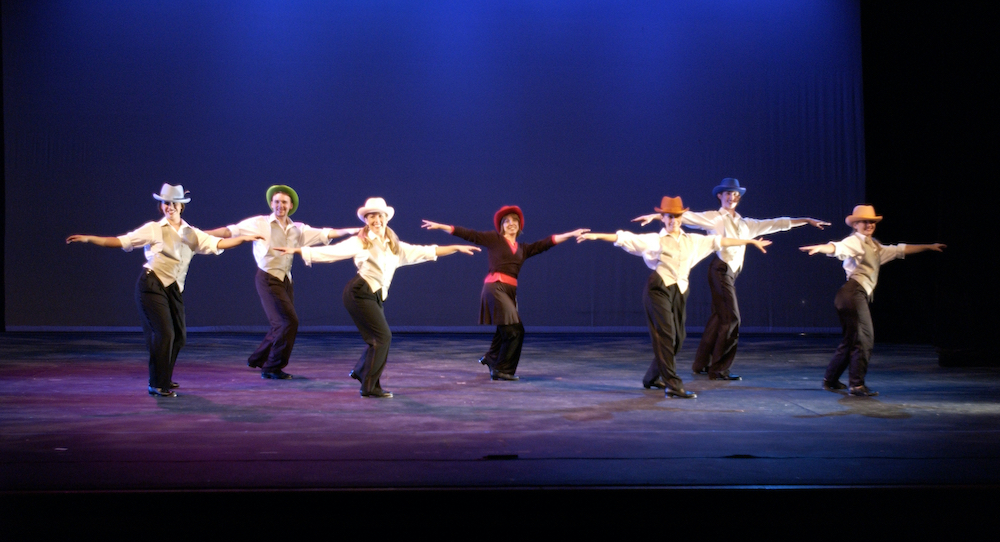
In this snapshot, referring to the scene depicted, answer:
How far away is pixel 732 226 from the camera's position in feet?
20.0

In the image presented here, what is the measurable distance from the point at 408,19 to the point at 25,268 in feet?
18.4

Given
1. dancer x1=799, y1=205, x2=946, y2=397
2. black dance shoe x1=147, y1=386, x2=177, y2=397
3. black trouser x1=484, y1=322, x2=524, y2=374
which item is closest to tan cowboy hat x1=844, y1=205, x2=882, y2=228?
dancer x1=799, y1=205, x2=946, y2=397

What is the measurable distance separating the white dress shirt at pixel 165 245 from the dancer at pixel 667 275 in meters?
2.54

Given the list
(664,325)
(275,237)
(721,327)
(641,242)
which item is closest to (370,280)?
(275,237)

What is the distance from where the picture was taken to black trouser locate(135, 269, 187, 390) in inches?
194

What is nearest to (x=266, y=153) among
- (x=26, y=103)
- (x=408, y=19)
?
(x=408, y=19)

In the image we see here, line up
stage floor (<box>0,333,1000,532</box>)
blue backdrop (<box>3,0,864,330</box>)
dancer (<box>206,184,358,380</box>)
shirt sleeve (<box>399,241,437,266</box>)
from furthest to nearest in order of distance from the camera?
blue backdrop (<box>3,0,864,330</box>)
dancer (<box>206,184,358,380</box>)
shirt sleeve (<box>399,241,437,266</box>)
stage floor (<box>0,333,1000,532</box>)

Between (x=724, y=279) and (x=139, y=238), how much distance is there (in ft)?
13.2

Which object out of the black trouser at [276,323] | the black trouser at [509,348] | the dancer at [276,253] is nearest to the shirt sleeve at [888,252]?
the black trouser at [509,348]

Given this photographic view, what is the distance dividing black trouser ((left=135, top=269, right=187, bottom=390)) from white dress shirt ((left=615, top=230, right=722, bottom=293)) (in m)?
2.88

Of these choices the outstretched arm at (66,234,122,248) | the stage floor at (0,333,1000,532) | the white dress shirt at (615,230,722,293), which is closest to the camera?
the stage floor at (0,333,1000,532)

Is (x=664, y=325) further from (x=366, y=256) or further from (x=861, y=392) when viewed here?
(x=366, y=256)

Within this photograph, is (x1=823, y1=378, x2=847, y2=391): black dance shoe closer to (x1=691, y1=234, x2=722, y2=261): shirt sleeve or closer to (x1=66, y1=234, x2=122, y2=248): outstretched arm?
(x1=691, y1=234, x2=722, y2=261): shirt sleeve

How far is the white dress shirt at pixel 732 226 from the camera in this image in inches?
236
